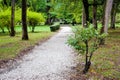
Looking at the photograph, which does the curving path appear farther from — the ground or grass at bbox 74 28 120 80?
grass at bbox 74 28 120 80

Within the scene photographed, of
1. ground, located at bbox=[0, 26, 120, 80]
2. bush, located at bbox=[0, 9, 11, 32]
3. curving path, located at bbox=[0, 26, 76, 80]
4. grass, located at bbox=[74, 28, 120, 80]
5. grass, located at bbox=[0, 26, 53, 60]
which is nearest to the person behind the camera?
grass, located at bbox=[74, 28, 120, 80]

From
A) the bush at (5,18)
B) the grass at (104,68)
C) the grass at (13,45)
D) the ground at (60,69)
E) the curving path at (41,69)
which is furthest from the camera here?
the bush at (5,18)

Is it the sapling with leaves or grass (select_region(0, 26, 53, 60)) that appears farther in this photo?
grass (select_region(0, 26, 53, 60))

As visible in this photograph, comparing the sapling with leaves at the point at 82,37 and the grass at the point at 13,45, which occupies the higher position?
the sapling with leaves at the point at 82,37

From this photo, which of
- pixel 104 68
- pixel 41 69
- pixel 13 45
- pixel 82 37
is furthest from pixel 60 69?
pixel 13 45

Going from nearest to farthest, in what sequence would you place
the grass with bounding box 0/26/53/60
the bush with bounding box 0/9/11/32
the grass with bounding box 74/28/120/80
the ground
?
the grass with bounding box 74/28/120/80 → the ground → the grass with bounding box 0/26/53/60 → the bush with bounding box 0/9/11/32

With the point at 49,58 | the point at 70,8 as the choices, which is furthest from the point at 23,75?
the point at 70,8

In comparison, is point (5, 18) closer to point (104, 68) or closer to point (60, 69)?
point (60, 69)

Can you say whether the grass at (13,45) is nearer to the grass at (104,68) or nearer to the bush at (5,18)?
the grass at (104,68)

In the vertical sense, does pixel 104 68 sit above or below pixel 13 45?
above

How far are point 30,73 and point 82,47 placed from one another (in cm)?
202

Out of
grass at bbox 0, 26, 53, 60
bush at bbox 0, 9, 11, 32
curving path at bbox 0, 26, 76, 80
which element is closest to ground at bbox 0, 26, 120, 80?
curving path at bbox 0, 26, 76, 80

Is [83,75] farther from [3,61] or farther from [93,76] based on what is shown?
[3,61]

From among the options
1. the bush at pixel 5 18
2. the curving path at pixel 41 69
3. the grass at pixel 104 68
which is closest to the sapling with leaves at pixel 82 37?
the grass at pixel 104 68
